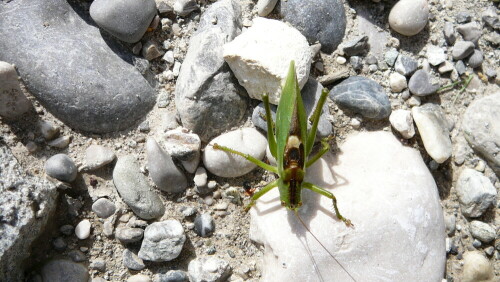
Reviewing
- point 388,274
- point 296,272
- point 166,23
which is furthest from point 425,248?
point 166,23

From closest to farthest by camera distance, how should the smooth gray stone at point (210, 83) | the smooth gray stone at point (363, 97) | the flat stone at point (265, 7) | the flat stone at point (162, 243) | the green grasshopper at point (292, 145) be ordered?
the green grasshopper at point (292, 145)
the flat stone at point (162, 243)
the smooth gray stone at point (210, 83)
the smooth gray stone at point (363, 97)
the flat stone at point (265, 7)

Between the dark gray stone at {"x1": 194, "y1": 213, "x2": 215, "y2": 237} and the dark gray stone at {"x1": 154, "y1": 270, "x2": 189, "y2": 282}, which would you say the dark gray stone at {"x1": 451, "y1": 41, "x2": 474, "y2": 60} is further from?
the dark gray stone at {"x1": 154, "y1": 270, "x2": 189, "y2": 282}

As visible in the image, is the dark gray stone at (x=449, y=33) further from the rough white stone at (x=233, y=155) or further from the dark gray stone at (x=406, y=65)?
the rough white stone at (x=233, y=155)

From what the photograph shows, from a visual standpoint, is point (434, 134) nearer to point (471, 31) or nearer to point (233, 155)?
point (471, 31)

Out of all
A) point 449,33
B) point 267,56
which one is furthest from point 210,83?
point 449,33

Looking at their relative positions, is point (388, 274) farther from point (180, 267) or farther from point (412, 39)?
point (412, 39)

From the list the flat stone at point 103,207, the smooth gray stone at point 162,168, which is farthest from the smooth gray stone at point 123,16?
the flat stone at point 103,207
